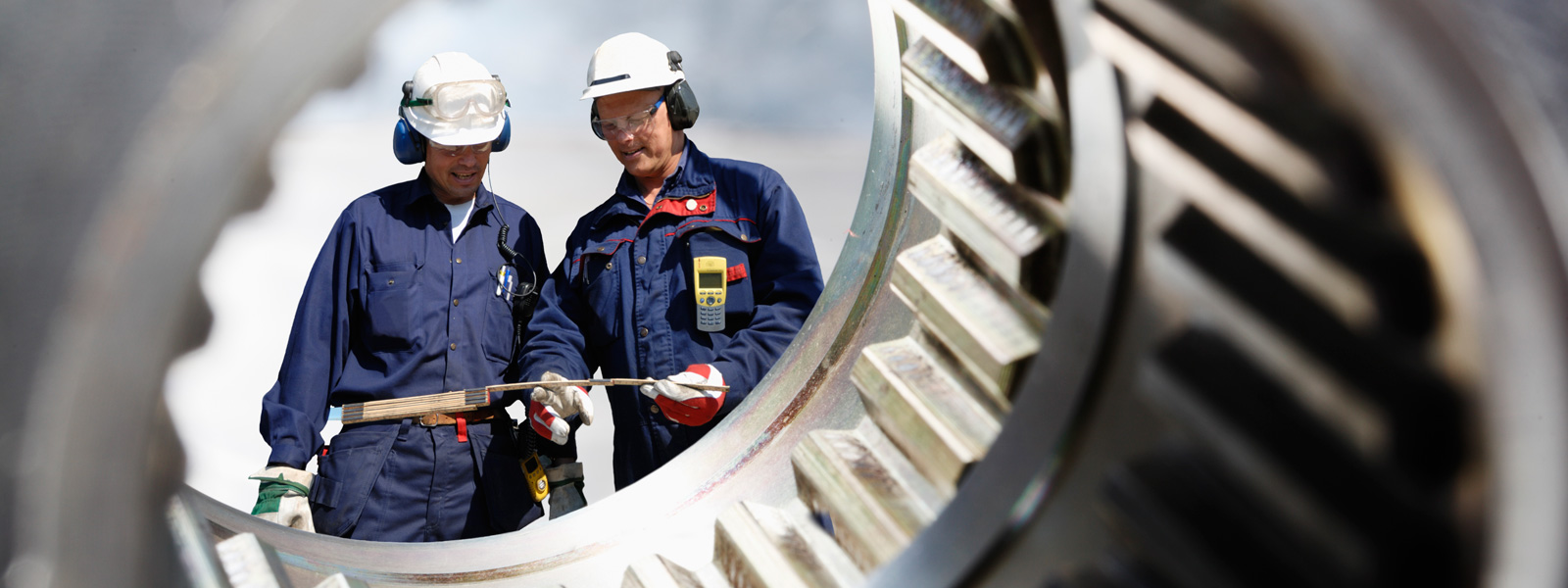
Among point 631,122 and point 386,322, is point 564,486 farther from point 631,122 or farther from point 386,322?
point 631,122

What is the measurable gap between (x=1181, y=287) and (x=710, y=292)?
1294mm

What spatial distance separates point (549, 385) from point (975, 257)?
2.86 feet

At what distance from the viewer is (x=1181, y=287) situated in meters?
0.48

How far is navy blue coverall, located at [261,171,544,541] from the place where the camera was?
170 centimetres

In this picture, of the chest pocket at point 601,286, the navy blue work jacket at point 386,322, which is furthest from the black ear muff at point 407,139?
the chest pocket at point 601,286

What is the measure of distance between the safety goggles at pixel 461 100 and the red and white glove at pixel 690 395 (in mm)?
673

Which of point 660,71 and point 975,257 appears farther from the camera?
point 660,71

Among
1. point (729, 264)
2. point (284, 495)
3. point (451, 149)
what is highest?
point (451, 149)

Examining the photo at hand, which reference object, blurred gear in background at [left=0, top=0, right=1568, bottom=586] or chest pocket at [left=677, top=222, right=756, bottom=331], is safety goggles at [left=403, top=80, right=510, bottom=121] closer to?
chest pocket at [left=677, top=222, right=756, bottom=331]

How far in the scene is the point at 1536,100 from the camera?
0.38 metres

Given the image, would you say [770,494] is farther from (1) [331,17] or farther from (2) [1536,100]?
(2) [1536,100]

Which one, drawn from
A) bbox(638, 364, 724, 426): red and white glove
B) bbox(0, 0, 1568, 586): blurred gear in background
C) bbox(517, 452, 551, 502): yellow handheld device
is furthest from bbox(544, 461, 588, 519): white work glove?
bbox(0, 0, 1568, 586): blurred gear in background

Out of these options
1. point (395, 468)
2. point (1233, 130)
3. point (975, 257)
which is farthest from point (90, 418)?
point (395, 468)

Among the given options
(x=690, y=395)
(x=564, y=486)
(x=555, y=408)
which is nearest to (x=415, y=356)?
(x=555, y=408)
